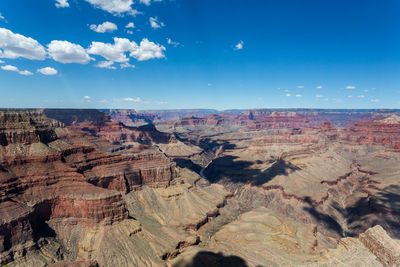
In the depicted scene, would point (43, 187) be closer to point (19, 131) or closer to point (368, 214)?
point (19, 131)

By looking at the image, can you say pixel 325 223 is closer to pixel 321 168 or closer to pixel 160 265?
pixel 321 168

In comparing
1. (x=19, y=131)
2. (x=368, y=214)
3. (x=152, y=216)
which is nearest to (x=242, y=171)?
(x=368, y=214)

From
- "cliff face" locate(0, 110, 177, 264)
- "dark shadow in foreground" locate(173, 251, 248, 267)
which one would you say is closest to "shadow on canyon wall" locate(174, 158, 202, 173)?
"cliff face" locate(0, 110, 177, 264)

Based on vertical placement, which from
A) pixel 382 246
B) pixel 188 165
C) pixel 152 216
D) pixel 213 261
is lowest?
pixel 188 165

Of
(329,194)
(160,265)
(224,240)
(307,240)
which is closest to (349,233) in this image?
(329,194)

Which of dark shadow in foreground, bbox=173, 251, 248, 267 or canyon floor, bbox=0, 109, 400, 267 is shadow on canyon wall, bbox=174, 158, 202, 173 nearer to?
canyon floor, bbox=0, 109, 400, 267

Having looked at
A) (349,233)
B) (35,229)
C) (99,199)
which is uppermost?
(99,199)
